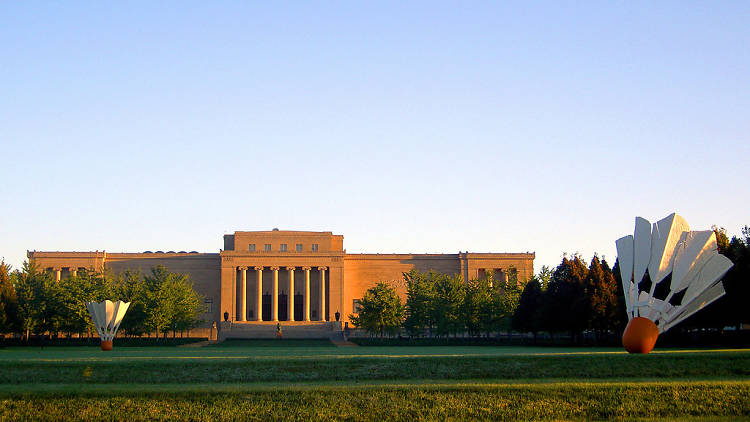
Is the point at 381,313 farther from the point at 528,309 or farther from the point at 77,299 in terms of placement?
the point at 77,299

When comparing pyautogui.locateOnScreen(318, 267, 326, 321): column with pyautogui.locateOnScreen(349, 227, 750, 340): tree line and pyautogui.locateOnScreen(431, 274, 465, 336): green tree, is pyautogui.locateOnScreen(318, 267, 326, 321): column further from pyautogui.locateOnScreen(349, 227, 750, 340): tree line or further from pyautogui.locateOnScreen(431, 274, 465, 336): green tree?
pyautogui.locateOnScreen(431, 274, 465, 336): green tree

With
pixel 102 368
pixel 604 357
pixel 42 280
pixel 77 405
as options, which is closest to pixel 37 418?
pixel 77 405

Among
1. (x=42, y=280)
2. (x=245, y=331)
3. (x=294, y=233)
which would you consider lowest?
(x=245, y=331)

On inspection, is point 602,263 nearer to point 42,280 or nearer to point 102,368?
point 102,368

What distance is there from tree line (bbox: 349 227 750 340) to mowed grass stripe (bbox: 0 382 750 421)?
98.8ft

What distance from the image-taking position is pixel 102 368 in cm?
2714

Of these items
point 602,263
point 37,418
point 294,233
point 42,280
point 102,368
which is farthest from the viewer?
point 294,233

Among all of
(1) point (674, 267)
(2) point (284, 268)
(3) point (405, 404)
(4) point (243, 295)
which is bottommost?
(3) point (405, 404)

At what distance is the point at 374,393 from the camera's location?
70.4ft

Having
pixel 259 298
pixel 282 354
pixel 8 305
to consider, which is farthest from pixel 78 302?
pixel 259 298

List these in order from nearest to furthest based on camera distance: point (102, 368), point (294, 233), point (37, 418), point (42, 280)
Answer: point (37, 418) → point (102, 368) → point (42, 280) → point (294, 233)

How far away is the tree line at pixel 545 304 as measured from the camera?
2030 inches

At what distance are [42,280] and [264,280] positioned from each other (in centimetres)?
4168

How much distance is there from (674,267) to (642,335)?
327cm
